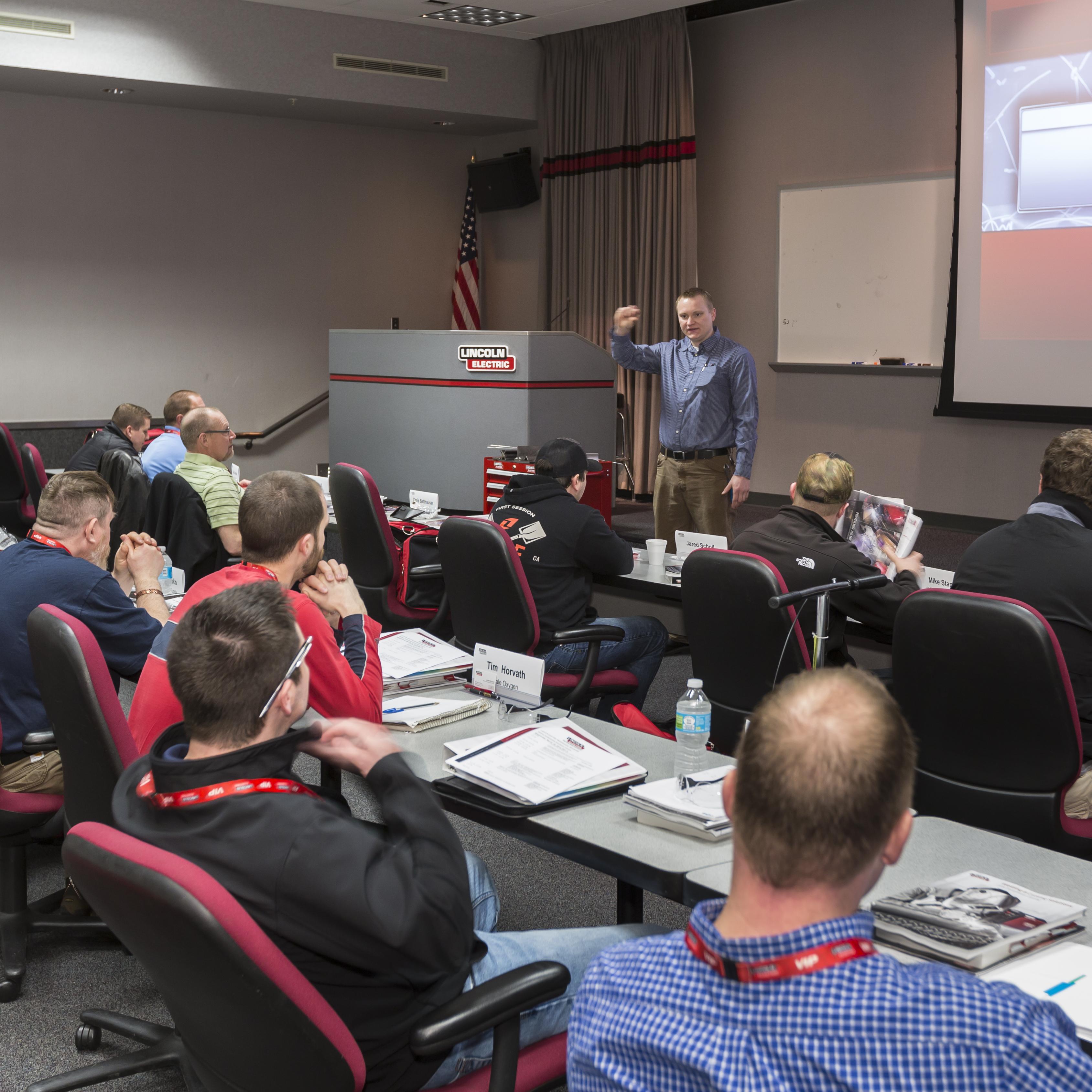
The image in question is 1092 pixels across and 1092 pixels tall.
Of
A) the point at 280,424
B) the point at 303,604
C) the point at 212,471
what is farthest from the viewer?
the point at 280,424

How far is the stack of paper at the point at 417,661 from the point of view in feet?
9.16

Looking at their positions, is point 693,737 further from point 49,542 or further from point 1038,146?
point 1038,146

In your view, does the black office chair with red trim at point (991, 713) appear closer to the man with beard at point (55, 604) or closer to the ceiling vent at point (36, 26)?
the man with beard at point (55, 604)

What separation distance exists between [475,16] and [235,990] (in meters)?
8.54

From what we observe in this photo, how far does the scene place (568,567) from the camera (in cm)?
396

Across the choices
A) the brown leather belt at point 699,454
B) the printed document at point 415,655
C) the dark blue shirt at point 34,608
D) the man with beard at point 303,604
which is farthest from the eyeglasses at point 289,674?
the brown leather belt at point 699,454

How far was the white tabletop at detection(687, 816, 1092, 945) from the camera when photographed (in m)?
1.70

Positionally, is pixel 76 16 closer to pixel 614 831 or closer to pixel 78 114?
pixel 78 114

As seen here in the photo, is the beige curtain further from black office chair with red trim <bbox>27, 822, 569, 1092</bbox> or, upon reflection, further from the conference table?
black office chair with red trim <bbox>27, 822, 569, 1092</bbox>

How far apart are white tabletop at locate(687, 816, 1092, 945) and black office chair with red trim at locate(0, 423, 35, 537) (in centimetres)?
610

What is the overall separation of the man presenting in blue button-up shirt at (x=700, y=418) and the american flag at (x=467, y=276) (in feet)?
16.0

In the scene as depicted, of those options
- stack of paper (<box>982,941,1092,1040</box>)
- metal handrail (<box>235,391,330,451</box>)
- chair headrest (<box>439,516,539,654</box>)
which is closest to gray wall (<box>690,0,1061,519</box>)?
metal handrail (<box>235,391,330,451</box>)

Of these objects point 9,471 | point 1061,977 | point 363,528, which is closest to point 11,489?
point 9,471

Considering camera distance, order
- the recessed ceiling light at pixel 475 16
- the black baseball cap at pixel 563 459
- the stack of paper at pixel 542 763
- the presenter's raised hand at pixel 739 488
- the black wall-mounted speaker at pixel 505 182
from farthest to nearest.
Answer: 1. the black wall-mounted speaker at pixel 505 182
2. the recessed ceiling light at pixel 475 16
3. the presenter's raised hand at pixel 739 488
4. the black baseball cap at pixel 563 459
5. the stack of paper at pixel 542 763
